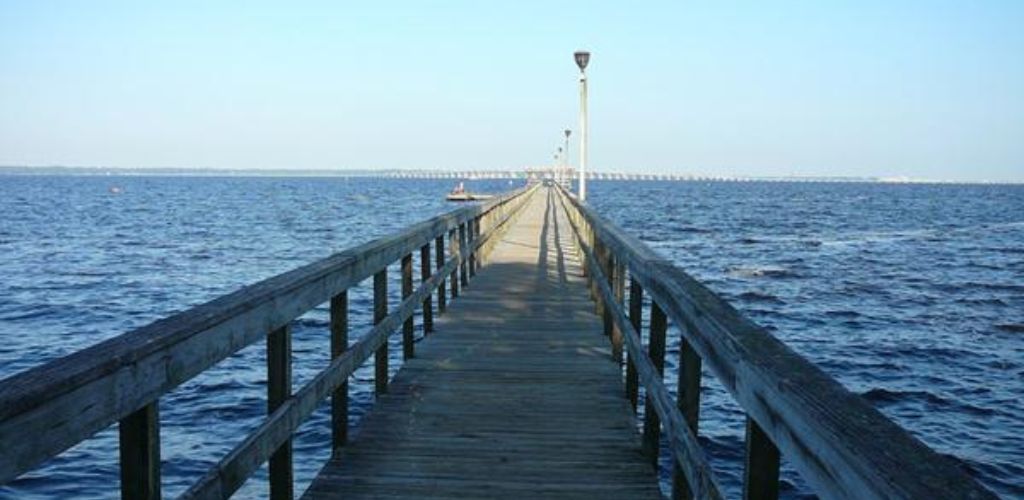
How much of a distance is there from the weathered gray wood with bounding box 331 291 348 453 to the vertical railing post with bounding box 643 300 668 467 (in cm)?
157

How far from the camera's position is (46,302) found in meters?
20.8

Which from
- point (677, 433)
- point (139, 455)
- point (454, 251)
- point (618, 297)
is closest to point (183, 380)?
point (139, 455)

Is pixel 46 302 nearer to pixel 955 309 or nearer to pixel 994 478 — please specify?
pixel 994 478

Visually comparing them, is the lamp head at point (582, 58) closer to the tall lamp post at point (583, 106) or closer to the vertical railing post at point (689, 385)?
the tall lamp post at point (583, 106)

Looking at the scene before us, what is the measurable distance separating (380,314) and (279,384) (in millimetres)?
1972

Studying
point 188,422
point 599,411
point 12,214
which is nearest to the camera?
point 599,411

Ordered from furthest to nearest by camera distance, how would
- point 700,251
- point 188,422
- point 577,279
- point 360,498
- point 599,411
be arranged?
point 700,251 < point 577,279 < point 188,422 < point 599,411 < point 360,498

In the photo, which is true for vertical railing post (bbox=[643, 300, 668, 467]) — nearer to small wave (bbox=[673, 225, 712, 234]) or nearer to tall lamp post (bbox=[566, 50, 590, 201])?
tall lamp post (bbox=[566, 50, 590, 201])

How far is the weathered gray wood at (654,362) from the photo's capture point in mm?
4230

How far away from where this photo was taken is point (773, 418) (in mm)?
2154

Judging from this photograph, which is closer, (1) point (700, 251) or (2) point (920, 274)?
(2) point (920, 274)

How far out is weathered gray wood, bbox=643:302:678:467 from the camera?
167 inches

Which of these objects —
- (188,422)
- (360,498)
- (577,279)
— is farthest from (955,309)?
(360,498)

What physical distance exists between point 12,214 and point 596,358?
67.4m
